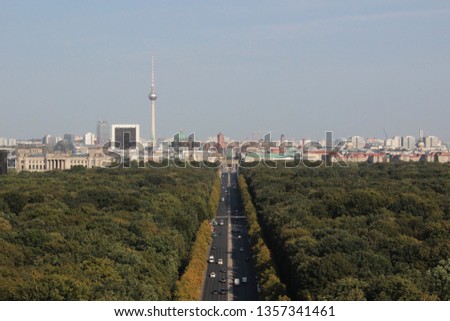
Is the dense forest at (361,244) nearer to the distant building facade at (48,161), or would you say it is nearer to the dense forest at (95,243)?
the dense forest at (95,243)

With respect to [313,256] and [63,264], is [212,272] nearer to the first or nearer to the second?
[313,256]

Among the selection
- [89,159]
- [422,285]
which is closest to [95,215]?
[422,285]

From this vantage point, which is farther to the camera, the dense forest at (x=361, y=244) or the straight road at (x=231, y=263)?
the straight road at (x=231, y=263)

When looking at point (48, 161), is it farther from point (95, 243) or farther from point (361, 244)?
point (361, 244)

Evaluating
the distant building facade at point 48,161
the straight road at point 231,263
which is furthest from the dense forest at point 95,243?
the distant building facade at point 48,161

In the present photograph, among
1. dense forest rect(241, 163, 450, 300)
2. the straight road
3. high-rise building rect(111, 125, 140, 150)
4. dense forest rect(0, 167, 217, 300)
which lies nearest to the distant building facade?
high-rise building rect(111, 125, 140, 150)

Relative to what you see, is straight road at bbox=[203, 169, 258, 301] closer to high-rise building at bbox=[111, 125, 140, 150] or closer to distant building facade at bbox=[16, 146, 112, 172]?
distant building facade at bbox=[16, 146, 112, 172]
